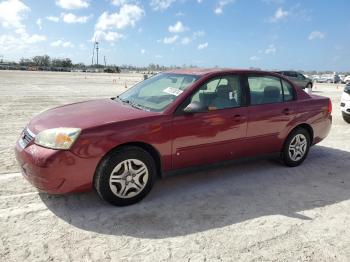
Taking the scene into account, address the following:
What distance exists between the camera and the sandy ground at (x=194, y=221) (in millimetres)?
3164

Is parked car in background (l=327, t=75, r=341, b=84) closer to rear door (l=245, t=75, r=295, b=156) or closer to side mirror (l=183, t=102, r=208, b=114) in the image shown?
rear door (l=245, t=75, r=295, b=156)

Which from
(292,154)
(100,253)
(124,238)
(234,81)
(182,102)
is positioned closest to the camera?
(100,253)

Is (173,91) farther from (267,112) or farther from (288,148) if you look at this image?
(288,148)

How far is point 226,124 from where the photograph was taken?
470 cm

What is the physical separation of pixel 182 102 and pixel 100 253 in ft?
6.70

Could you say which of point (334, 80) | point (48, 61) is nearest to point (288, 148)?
point (334, 80)

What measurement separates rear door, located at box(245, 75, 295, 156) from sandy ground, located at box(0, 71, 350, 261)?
50cm

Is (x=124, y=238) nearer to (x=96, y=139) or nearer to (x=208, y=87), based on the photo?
(x=96, y=139)

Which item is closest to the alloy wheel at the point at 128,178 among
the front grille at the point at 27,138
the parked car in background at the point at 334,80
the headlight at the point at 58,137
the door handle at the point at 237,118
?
the headlight at the point at 58,137

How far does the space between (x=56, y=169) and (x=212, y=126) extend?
6.56 feet

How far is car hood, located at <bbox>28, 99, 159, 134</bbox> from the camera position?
12.8 feet

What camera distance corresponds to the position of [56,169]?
3.60 meters

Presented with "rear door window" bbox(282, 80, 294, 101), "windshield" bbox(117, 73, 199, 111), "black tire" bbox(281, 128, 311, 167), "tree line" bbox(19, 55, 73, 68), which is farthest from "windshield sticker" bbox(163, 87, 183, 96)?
"tree line" bbox(19, 55, 73, 68)

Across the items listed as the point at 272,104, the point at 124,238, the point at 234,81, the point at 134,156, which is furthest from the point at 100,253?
the point at 272,104
